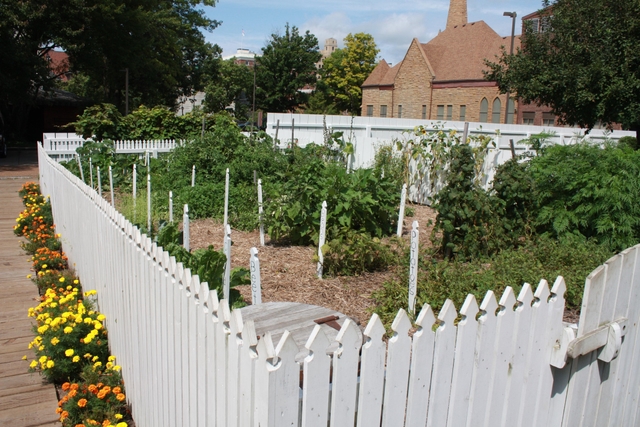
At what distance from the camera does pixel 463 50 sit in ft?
145

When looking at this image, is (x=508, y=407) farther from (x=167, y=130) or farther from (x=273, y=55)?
(x=273, y=55)

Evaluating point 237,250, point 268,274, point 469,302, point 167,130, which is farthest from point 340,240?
point 167,130

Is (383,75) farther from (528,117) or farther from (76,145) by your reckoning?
(76,145)

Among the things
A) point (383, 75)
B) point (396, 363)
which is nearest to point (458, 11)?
point (383, 75)

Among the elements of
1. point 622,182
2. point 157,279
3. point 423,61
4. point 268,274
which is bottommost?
point 268,274

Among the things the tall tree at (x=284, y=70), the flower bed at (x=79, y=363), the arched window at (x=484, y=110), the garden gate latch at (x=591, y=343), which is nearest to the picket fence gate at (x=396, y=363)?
the garden gate latch at (x=591, y=343)

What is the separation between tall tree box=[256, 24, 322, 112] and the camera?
5491cm

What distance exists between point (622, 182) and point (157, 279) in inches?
219

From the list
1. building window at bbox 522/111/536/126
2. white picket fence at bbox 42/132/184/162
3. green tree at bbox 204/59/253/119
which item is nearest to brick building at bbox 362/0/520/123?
building window at bbox 522/111/536/126

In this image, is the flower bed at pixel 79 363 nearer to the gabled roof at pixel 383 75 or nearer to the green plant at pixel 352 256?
the green plant at pixel 352 256

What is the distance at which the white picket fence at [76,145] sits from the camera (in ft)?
54.3

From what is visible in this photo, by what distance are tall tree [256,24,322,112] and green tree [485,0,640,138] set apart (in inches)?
1534

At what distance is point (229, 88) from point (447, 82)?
2177 centimetres

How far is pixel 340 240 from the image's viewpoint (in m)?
6.65
